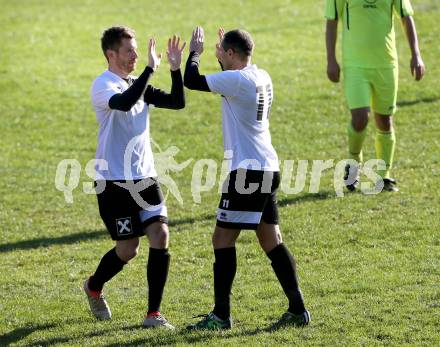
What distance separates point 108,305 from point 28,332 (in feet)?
2.62

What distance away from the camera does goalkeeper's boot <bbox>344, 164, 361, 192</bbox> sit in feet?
35.6

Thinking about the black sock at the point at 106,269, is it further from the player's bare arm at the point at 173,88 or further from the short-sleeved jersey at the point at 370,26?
the short-sleeved jersey at the point at 370,26

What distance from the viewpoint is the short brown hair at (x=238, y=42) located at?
6770 mm

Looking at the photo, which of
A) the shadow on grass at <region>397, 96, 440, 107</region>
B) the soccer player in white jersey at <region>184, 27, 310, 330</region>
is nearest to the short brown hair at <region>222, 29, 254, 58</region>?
the soccer player in white jersey at <region>184, 27, 310, 330</region>

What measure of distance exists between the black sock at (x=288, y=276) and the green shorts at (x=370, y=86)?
3.84 m

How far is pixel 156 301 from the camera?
7129 millimetres

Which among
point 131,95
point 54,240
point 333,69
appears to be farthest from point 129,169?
point 333,69

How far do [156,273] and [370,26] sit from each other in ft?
15.0

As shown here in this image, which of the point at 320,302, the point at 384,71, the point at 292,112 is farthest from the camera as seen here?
the point at 292,112

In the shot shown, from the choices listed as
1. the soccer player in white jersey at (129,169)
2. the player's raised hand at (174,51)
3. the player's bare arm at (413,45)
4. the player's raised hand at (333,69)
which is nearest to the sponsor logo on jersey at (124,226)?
the soccer player in white jersey at (129,169)

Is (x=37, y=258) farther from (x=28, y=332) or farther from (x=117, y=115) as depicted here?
(x=117, y=115)

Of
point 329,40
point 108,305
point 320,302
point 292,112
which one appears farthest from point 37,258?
point 292,112

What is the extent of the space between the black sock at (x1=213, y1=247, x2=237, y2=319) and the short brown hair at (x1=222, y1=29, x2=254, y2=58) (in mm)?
1424

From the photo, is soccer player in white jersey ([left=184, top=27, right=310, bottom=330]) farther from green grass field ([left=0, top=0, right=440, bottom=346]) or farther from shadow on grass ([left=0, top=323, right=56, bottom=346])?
shadow on grass ([left=0, top=323, right=56, bottom=346])
